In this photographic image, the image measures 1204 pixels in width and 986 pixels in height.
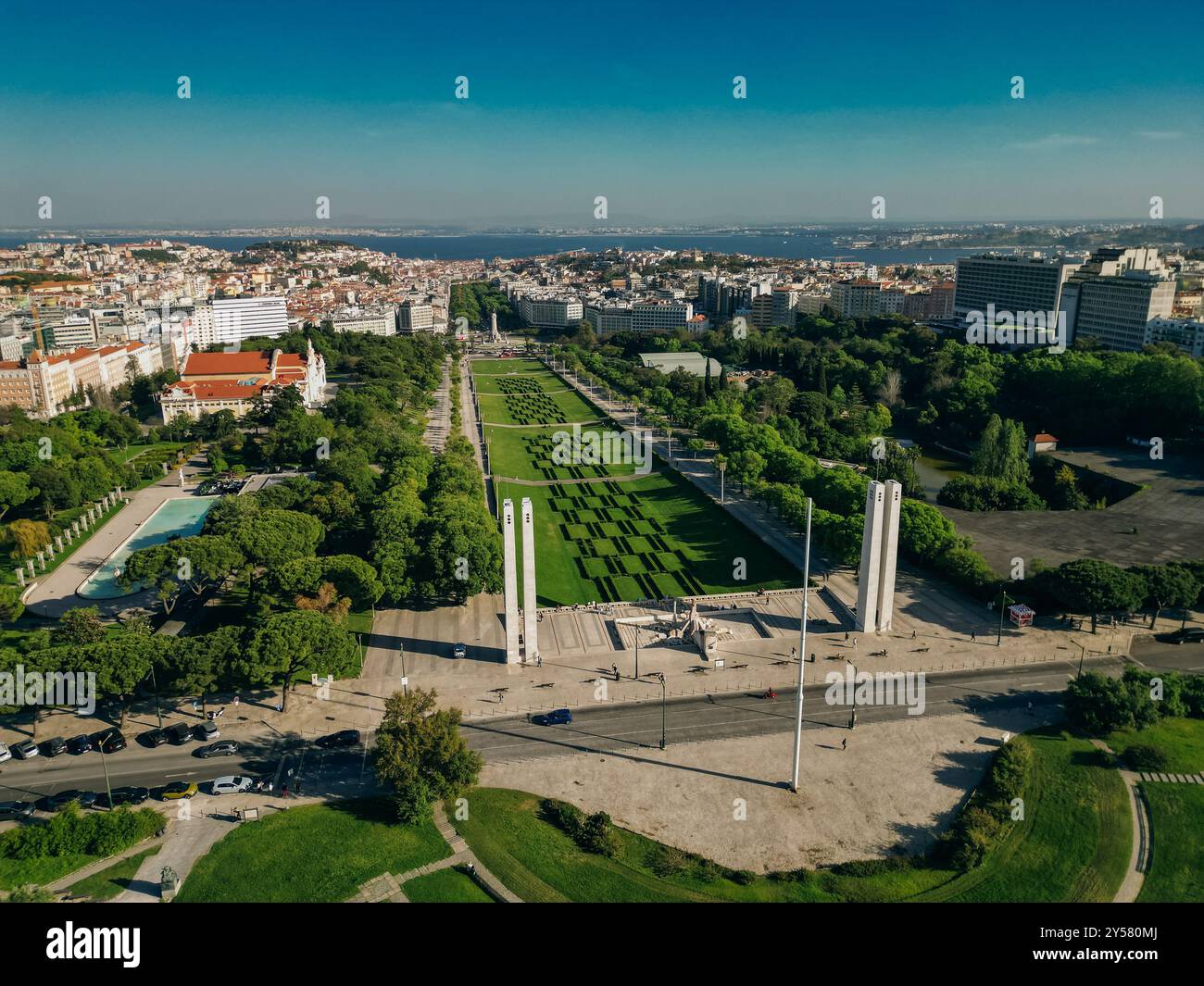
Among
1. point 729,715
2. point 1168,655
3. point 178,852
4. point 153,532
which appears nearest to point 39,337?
point 153,532

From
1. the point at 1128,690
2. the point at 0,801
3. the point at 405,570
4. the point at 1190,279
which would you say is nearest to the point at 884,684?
the point at 1128,690

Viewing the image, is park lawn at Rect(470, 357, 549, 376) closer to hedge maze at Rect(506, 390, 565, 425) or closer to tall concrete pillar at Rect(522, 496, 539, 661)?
hedge maze at Rect(506, 390, 565, 425)

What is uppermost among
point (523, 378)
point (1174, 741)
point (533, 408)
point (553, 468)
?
point (523, 378)

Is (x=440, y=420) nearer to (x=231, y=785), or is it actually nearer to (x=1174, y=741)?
(x=231, y=785)

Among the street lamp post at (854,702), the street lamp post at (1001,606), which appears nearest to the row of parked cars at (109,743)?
the street lamp post at (854,702)

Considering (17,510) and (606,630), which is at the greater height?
(17,510)

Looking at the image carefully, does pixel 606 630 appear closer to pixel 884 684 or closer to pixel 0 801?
pixel 884 684
